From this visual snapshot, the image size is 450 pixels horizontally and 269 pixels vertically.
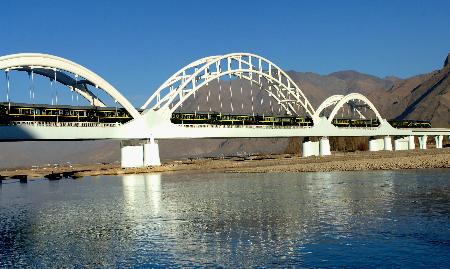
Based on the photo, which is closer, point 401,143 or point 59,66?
point 59,66

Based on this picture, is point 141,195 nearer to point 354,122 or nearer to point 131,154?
point 131,154

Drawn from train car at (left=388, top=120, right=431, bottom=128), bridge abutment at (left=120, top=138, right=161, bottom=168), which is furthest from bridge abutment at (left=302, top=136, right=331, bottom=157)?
bridge abutment at (left=120, top=138, right=161, bottom=168)

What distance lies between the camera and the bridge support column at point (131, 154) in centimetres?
7519

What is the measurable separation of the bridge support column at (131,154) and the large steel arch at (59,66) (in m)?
4.99

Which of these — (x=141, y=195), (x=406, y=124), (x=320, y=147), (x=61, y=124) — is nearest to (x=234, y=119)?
(x=320, y=147)

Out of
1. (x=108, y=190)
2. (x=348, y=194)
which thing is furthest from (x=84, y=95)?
(x=348, y=194)

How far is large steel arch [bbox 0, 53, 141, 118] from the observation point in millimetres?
57531

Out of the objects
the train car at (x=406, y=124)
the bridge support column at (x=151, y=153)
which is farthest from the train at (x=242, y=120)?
the train car at (x=406, y=124)

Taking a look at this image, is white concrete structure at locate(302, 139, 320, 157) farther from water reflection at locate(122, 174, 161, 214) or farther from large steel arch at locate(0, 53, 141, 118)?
water reflection at locate(122, 174, 161, 214)

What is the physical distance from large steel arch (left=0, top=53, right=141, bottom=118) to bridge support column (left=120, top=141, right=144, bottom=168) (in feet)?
16.4

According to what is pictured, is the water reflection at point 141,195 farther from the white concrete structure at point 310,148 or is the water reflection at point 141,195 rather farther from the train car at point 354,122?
the train car at point 354,122

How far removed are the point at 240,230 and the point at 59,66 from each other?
44.3m

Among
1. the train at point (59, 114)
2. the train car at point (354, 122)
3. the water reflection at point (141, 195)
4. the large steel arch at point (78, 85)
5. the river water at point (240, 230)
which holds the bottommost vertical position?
the river water at point (240, 230)

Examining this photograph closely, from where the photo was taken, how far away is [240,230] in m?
24.8
